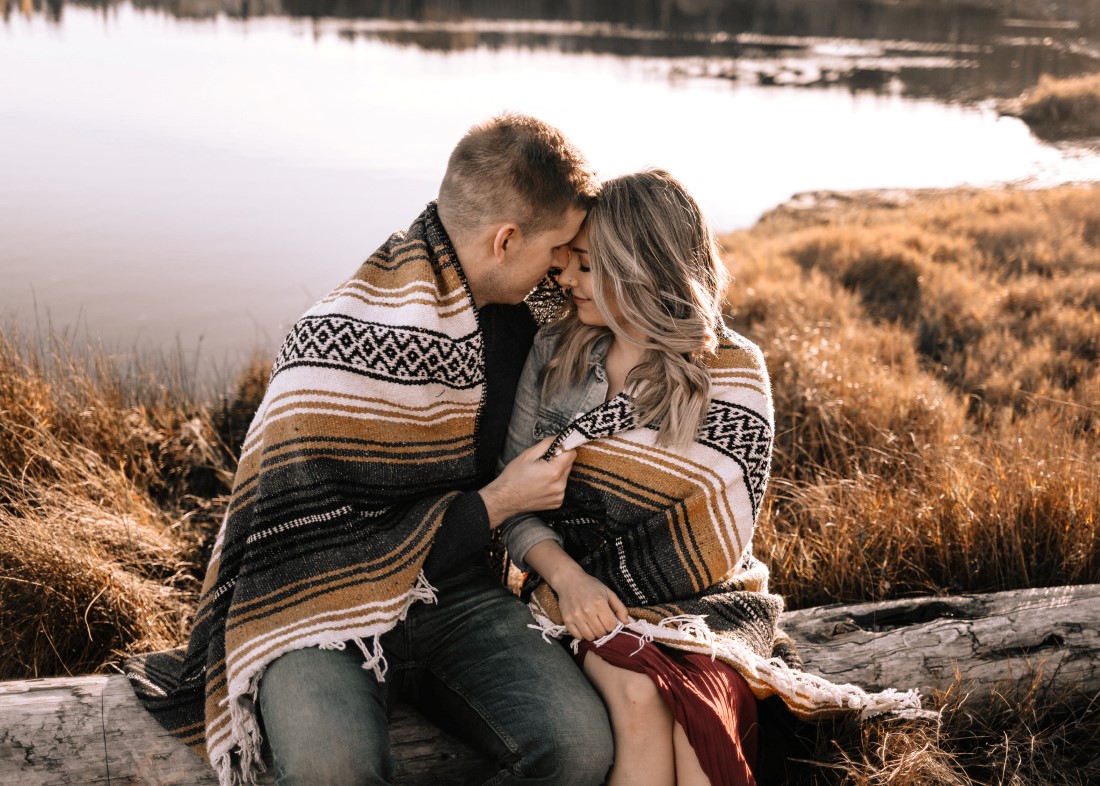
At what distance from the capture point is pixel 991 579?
3834mm

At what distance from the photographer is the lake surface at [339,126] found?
9211 mm

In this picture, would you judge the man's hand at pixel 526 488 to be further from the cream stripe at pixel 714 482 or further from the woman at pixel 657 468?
the cream stripe at pixel 714 482

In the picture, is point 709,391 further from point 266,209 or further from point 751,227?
point 751,227

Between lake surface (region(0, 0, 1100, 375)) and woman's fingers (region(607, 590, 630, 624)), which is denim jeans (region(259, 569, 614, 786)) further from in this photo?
lake surface (region(0, 0, 1100, 375))

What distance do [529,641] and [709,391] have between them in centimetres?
90

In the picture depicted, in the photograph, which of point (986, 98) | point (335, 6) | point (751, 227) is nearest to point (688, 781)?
point (751, 227)

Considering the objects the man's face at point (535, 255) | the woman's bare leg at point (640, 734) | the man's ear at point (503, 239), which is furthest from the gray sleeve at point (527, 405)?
the woman's bare leg at point (640, 734)

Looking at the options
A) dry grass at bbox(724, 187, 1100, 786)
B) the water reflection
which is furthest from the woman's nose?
the water reflection

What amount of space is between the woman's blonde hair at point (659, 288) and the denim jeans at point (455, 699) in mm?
734

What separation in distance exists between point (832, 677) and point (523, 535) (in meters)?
1.06

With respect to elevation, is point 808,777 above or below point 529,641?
below

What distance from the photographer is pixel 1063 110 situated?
21.0m

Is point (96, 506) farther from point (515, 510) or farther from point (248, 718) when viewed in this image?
point (515, 510)

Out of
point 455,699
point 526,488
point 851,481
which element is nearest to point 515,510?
point 526,488
